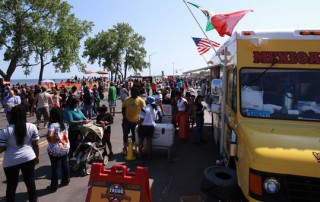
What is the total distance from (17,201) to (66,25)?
108ft

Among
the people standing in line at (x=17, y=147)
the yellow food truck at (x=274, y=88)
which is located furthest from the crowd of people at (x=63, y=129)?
the yellow food truck at (x=274, y=88)

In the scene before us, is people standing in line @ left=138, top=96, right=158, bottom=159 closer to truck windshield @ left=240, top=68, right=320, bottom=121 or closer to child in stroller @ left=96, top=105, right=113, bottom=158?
child in stroller @ left=96, top=105, right=113, bottom=158

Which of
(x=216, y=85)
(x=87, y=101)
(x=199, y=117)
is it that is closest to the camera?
(x=216, y=85)

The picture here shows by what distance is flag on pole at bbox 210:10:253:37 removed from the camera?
7.01 m

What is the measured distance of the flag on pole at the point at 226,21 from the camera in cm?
701

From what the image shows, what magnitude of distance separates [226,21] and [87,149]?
411cm

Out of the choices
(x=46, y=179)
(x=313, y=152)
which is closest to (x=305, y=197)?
(x=313, y=152)

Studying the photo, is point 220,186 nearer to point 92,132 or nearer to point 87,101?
point 92,132

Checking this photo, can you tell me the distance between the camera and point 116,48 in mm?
64438

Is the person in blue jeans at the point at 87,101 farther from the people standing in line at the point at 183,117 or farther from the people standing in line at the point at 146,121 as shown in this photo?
the people standing in line at the point at 146,121

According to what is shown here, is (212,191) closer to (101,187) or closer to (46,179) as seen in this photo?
(101,187)

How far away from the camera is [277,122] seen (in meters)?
4.66

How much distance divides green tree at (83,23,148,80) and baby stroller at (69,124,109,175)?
57454mm

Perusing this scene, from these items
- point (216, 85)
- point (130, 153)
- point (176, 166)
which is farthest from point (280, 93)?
point (130, 153)
